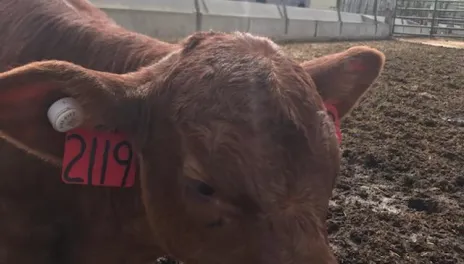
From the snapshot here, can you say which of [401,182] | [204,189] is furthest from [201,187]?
[401,182]

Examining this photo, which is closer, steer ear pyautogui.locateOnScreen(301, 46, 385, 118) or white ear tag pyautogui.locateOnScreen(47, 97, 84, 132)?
white ear tag pyautogui.locateOnScreen(47, 97, 84, 132)

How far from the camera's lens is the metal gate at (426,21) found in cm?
2333

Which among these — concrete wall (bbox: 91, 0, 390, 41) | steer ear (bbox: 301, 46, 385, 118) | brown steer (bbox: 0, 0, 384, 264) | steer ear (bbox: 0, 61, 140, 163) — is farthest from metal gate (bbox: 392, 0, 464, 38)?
steer ear (bbox: 0, 61, 140, 163)

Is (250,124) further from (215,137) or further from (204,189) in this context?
(204,189)

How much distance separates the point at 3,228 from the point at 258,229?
131 cm

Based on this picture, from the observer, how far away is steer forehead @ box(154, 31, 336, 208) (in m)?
1.89

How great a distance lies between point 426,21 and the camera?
2595cm

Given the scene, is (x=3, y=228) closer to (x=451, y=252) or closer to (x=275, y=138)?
(x=275, y=138)

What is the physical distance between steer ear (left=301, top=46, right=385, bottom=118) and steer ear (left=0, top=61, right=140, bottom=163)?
30.9 inches

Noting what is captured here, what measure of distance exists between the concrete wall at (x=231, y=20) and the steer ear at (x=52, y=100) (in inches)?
367

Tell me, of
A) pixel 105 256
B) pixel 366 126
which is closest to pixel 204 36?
pixel 105 256

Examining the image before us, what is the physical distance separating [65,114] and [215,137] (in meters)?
0.51

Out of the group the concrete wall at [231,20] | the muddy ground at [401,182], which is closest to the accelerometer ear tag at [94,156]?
the muddy ground at [401,182]

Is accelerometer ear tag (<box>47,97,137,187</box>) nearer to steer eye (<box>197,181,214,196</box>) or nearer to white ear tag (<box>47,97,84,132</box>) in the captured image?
white ear tag (<box>47,97,84,132</box>)
